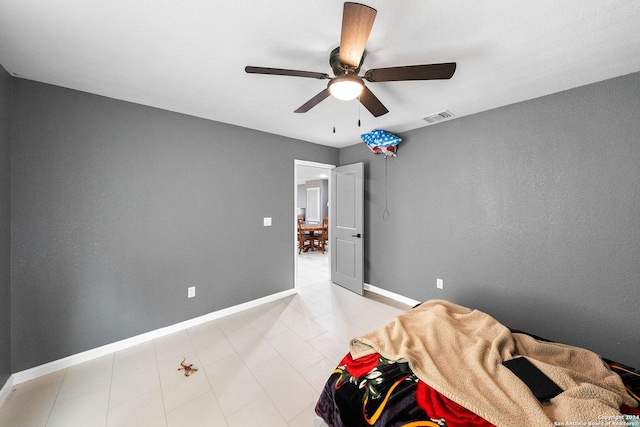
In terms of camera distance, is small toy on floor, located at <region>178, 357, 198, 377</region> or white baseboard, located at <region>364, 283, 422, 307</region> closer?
small toy on floor, located at <region>178, 357, 198, 377</region>

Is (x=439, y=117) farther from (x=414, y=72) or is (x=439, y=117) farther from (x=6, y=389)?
(x=6, y=389)

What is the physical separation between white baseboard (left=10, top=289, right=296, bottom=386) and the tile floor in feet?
0.19

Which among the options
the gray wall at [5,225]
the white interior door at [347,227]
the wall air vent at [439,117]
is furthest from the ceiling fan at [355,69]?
the white interior door at [347,227]

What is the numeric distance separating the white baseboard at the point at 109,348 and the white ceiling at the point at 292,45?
2.40 m

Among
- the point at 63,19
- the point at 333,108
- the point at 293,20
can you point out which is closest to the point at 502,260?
the point at 333,108

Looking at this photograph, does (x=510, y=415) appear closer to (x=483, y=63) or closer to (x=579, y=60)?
(x=483, y=63)

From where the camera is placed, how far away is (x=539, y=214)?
2254 mm

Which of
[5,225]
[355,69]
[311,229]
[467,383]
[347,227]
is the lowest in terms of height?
[467,383]

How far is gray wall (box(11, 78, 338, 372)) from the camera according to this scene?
1924 millimetres

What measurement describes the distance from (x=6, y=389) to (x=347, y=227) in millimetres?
3686

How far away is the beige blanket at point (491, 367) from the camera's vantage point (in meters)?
0.95

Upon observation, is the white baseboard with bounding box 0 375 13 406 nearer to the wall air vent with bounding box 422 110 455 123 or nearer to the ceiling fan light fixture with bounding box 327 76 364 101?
the ceiling fan light fixture with bounding box 327 76 364 101

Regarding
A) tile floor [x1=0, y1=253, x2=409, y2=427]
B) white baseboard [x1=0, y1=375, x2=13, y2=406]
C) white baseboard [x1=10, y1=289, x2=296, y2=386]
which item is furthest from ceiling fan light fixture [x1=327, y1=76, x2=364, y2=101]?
white baseboard [x1=0, y1=375, x2=13, y2=406]

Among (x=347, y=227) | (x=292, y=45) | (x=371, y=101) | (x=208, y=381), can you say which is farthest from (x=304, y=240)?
(x=292, y=45)
